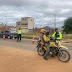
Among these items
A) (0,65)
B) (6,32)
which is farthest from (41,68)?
(6,32)

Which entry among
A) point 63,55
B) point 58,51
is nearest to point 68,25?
point 58,51

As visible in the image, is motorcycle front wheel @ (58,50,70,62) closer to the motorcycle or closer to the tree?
the motorcycle

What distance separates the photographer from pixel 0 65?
3.99 meters

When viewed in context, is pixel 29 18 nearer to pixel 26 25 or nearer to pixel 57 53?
pixel 26 25

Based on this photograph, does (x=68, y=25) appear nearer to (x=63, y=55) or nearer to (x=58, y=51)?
(x=58, y=51)

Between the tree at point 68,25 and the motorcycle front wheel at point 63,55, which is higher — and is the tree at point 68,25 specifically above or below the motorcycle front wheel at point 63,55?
above

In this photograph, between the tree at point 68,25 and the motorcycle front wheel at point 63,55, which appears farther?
the tree at point 68,25

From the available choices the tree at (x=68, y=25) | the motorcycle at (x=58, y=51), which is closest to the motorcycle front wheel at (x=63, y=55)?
the motorcycle at (x=58, y=51)

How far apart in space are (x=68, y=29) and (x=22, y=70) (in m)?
42.8

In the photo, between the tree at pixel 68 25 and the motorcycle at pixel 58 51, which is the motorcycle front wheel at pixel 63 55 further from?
the tree at pixel 68 25

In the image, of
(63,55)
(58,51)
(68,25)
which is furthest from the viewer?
Answer: (68,25)

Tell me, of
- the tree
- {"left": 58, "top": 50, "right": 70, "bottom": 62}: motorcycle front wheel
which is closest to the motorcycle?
{"left": 58, "top": 50, "right": 70, "bottom": 62}: motorcycle front wheel

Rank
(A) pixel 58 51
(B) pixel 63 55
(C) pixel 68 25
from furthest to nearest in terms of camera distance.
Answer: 1. (C) pixel 68 25
2. (A) pixel 58 51
3. (B) pixel 63 55

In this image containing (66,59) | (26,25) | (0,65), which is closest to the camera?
(0,65)
